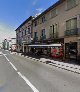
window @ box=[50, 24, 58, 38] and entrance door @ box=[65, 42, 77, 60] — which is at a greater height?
window @ box=[50, 24, 58, 38]

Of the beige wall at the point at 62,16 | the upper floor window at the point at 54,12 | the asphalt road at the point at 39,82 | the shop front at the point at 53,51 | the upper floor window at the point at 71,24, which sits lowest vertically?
the asphalt road at the point at 39,82

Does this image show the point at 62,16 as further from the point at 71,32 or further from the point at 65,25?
the point at 71,32

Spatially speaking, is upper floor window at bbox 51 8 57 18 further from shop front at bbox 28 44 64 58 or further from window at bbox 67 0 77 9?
shop front at bbox 28 44 64 58

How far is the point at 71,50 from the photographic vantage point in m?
26.7

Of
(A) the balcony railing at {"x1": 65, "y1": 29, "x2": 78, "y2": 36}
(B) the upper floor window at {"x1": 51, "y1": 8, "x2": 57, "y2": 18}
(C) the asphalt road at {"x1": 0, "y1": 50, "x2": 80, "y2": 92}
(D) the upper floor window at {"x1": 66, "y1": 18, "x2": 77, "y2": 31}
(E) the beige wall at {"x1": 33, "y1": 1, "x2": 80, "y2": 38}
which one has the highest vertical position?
(B) the upper floor window at {"x1": 51, "y1": 8, "x2": 57, "y2": 18}

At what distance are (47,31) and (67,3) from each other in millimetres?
9754

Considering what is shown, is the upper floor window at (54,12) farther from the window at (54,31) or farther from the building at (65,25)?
the window at (54,31)

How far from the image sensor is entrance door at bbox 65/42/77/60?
25.6 meters

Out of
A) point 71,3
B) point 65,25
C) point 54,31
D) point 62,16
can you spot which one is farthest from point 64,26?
point 54,31

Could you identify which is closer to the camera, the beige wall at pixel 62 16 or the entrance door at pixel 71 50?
the beige wall at pixel 62 16

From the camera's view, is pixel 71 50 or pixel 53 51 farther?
pixel 53 51

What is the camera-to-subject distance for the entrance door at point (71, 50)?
25.6 meters

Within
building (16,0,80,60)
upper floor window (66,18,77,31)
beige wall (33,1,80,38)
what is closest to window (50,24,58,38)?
building (16,0,80,60)

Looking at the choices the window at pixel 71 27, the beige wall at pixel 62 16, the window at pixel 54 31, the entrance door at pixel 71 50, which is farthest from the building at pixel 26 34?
the window at pixel 71 27
